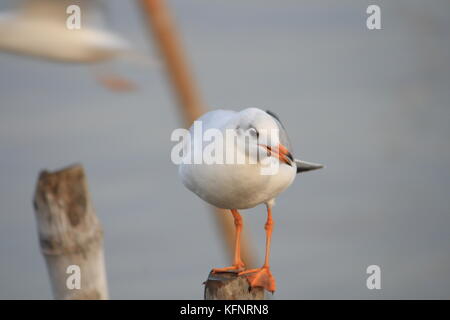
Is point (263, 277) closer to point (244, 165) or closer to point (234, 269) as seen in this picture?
point (234, 269)

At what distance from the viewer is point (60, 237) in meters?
2.24

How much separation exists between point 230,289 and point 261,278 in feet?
0.35

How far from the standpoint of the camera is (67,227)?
225 cm

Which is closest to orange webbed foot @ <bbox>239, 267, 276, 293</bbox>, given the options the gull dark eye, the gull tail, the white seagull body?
the gull tail

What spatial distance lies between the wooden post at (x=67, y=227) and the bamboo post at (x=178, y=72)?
1.85ft

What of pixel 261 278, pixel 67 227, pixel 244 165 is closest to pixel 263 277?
pixel 261 278

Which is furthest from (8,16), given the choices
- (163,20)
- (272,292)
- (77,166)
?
(272,292)

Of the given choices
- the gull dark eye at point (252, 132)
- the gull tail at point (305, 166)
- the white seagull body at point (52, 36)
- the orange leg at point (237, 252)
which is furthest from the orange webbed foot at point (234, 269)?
the white seagull body at point (52, 36)

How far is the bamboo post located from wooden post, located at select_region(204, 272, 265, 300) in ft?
1.78

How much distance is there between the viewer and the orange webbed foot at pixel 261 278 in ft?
6.79

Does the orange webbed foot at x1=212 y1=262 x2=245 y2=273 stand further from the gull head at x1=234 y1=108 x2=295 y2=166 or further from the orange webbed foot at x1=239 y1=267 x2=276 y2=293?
the gull head at x1=234 y1=108 x2=295 y2=166

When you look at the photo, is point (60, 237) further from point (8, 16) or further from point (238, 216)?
point (8, 16)

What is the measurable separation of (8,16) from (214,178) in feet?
5.50

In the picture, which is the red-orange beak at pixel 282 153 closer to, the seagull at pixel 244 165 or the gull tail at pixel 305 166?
the seagull at pixel 244 165
